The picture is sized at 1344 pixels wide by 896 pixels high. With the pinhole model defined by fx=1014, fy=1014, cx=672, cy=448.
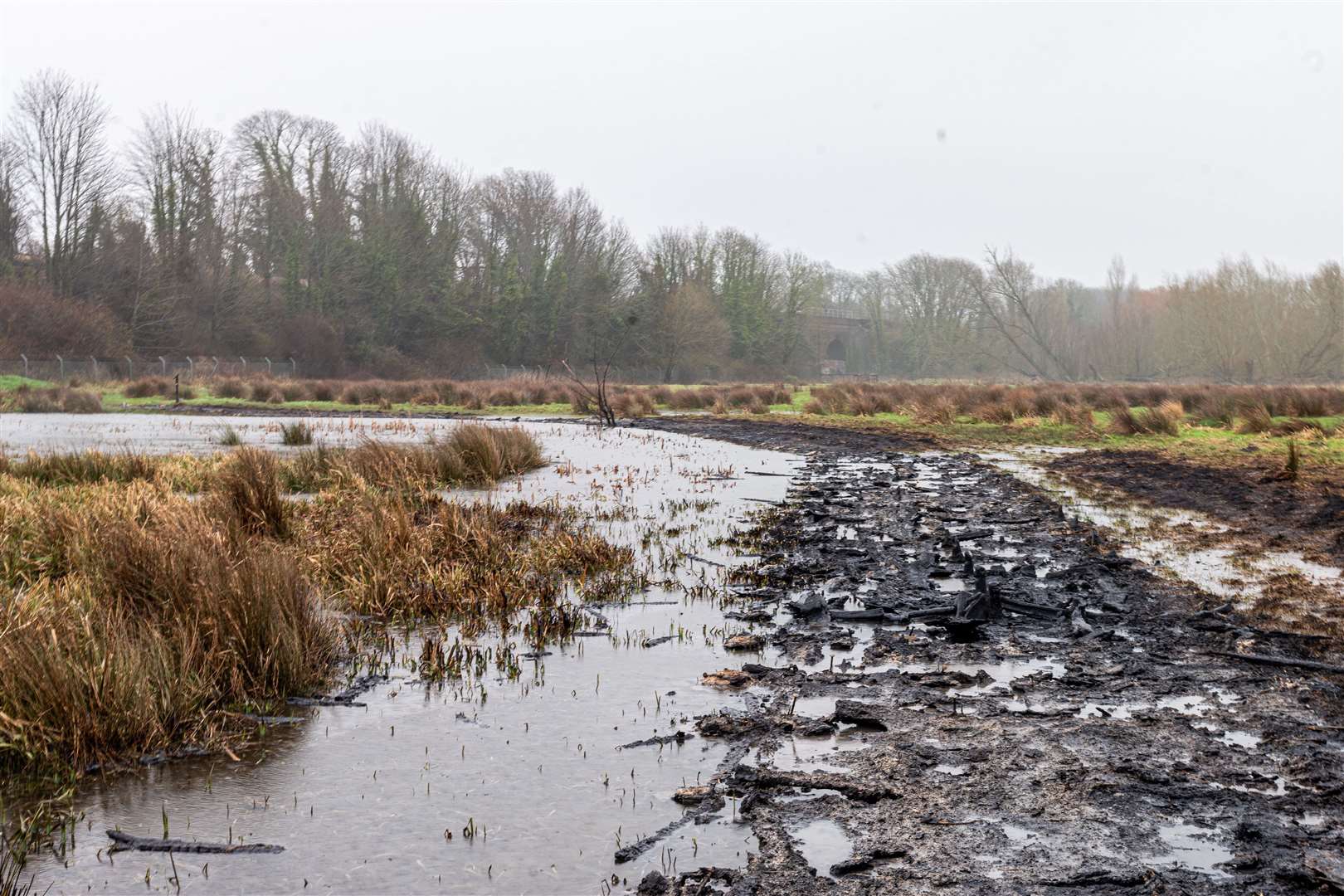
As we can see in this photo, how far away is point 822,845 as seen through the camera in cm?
373

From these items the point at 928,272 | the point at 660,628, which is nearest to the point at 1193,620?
the point at 660,628

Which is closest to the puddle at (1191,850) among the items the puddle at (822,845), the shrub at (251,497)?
the puddle at (822,845)

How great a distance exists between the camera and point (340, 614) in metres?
7.13

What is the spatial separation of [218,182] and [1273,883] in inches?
2468

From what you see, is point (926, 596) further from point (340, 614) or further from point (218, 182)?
point (218, 182)

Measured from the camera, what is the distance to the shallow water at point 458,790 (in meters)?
3.60

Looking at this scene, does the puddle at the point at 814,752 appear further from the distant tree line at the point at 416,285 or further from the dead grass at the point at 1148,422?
the distant tree line at the point at 416,285

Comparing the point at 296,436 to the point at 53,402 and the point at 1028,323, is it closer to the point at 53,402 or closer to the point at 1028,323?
the point at 53,402

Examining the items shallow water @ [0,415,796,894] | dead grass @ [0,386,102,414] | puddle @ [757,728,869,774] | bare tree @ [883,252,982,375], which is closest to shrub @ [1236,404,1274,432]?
shallow water @ [0,415,796,894]

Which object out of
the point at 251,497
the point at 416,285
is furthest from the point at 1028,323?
the point at 251,497

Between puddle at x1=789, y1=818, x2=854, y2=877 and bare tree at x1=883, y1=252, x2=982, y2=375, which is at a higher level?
bare tree at x1=883, y1=252, x2=982, y2=375

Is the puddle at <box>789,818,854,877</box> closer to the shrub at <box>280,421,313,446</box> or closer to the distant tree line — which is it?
the shrub at <box>280,421,313,446</box>

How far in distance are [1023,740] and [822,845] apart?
1434 millimetres

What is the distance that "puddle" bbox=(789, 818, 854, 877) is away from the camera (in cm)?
358
